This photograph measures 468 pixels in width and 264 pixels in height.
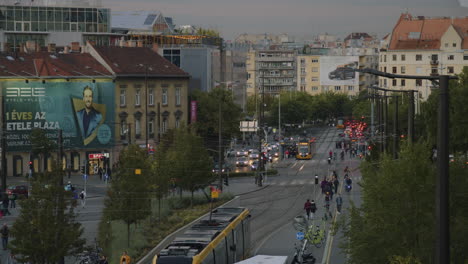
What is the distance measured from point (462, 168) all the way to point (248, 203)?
36072mm

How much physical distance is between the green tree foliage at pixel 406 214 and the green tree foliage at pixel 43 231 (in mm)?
12161

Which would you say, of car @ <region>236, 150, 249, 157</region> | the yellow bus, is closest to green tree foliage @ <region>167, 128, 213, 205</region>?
car @ <region>236, 150, 249, 157</region>

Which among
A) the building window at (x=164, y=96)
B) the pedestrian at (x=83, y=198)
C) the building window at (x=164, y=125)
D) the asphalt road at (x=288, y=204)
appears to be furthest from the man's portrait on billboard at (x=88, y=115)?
the pedestrian at (x=83, y=198)

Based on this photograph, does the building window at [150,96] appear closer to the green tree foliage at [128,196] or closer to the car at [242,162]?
the car at [242,162]

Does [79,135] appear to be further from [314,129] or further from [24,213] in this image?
[314,129]

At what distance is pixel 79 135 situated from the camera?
83250mm

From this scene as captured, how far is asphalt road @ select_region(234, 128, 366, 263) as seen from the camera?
40.8 m

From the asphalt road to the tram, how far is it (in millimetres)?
3481

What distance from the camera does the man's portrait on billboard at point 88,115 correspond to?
8350 cm

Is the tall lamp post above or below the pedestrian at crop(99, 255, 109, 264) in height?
above

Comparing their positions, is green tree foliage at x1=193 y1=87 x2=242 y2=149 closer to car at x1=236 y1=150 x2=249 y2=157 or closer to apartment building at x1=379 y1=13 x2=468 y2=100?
car at x1=236 y1=150 x2=249 y2=157

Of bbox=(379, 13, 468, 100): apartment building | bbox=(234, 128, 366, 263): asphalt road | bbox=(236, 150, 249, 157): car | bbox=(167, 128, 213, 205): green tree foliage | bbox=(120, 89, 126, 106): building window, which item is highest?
bbox=(379, 13, 468, 100): apartment building

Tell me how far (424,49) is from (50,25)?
208ft

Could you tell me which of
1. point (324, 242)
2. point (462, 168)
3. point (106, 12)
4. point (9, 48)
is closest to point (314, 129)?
point (106, 12)
